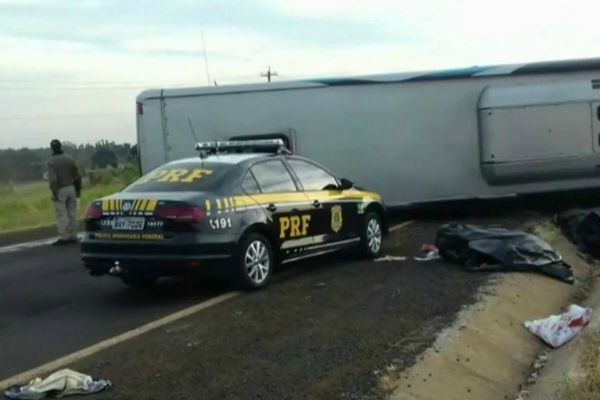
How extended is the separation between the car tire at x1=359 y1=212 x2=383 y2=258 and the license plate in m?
3.54

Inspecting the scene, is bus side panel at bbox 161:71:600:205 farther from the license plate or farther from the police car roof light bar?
the license plate

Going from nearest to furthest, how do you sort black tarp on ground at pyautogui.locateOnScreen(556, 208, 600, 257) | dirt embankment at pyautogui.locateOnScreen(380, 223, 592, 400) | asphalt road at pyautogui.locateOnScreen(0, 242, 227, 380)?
dirt embankment at pyautogui.locateOnScreen(380, 223, 592, 400) → asphalt road at pyautogui.locateOnScreen(0, 242, 227, 380) → black tarp on ground at pyautogui.locateOnScreen(556, 208, 600, 257)

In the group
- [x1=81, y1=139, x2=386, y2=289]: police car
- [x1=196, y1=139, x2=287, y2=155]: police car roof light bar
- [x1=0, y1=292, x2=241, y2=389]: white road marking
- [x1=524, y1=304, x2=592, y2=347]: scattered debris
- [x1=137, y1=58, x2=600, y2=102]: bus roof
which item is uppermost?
[x1=137, y1=58, x2=600, y2=102]: bus roof

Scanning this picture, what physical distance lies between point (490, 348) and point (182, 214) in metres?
3.23

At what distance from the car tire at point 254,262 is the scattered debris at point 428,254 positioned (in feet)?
7.81

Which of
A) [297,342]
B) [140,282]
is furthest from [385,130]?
[297,342]

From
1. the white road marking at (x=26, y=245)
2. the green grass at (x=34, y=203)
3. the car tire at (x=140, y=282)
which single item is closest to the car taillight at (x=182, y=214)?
the car tire at (x=140, y=282)

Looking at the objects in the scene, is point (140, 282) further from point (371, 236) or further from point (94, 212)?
point (371, 236)

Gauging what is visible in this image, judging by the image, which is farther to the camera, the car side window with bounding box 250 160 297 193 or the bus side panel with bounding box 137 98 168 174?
the bus side panel with bounding box 137 98 168 174

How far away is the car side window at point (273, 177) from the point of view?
948cm

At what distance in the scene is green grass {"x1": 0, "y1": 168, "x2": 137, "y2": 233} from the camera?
23.3 m

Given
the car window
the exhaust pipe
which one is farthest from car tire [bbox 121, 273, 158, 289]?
the car window

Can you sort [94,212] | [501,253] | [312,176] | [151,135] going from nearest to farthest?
1. [94,212]
2. [501,253]
3. [312,176]
4. [151,135]

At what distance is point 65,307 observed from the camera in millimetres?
8891
